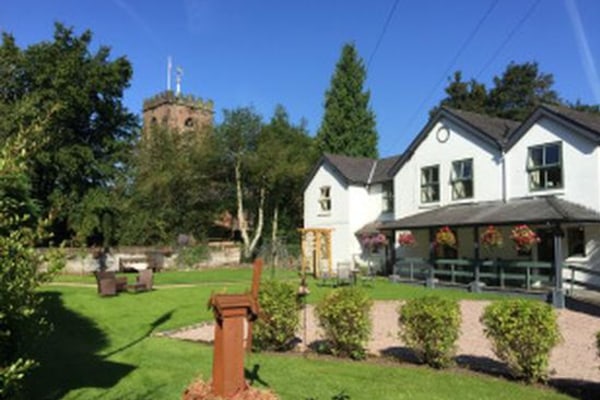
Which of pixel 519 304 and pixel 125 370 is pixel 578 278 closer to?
pixel 519 304

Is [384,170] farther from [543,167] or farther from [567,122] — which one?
[567,122]

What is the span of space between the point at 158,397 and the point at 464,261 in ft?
54.9

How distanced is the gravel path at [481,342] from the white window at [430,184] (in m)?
11.1

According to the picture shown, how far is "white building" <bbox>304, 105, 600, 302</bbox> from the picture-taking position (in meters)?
19.5

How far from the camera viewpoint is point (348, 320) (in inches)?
370

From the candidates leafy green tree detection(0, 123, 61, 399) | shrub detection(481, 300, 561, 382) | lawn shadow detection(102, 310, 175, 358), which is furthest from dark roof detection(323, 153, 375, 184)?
leafy green tree detection(0, 123, 61, 399)

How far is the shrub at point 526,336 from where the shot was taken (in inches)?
305

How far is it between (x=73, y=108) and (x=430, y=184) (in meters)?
23.4

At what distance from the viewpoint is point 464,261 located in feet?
70.4

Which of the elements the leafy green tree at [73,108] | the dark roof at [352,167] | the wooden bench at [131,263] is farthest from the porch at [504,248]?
the leafy green tree at [73,108]

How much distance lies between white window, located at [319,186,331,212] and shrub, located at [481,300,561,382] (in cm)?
2457

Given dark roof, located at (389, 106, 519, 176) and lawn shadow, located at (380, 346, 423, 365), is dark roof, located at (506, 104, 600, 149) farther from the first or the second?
lawn shadow, located at (380, 346, 423, 365)

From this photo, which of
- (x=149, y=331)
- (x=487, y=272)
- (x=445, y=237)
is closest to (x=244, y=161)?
(x=445, y=237)

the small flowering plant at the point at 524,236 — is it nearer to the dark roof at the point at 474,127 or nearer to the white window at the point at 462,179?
the dark roof at the point at 474,127
